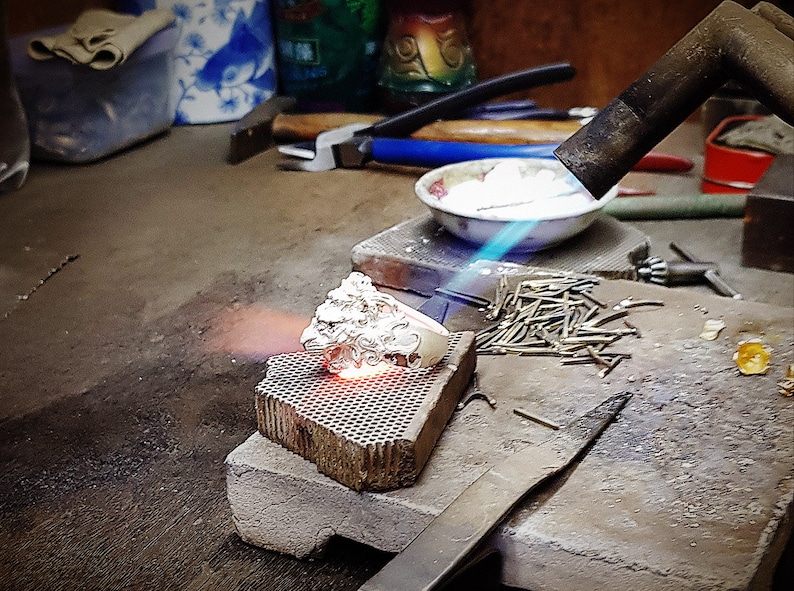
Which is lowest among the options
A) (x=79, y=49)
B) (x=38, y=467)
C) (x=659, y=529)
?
(x=38, y=467)

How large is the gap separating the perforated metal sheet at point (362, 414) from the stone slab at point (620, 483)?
19mm

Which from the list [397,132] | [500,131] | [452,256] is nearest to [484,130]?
[500,131]

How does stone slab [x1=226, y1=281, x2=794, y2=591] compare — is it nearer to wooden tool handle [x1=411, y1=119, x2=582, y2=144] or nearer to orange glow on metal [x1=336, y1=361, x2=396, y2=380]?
orange glow on metal [x1=336, y1=361, x2=396, y2=380]

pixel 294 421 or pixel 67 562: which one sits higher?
pixel 294 421

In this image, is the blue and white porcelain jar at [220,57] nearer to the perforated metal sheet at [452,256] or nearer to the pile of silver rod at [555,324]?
the perforated metal sheet at [452,256]

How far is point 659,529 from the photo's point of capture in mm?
861

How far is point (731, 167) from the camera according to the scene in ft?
6.50

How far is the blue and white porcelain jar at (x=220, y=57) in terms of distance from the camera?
2754mm

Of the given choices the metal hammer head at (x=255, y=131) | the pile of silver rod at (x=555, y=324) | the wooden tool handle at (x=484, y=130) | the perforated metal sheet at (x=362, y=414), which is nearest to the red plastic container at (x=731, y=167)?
the wooden tool handle at (x=484, y=130)

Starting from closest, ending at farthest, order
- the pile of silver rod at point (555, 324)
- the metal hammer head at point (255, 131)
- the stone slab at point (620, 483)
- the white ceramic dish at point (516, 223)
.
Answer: the stone slab at point (620, 483) < the pile of silver rod at point (555, 324) < the white ceramic dish at point (516, 223) < the metal hammer head at point (255, 131)

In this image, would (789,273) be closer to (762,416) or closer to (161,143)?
(762,416)

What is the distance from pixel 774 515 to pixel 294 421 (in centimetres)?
51

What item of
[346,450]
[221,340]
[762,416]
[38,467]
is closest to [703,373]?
[762,416]

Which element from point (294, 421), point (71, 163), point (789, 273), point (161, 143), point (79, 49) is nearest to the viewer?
point (294, 421)
